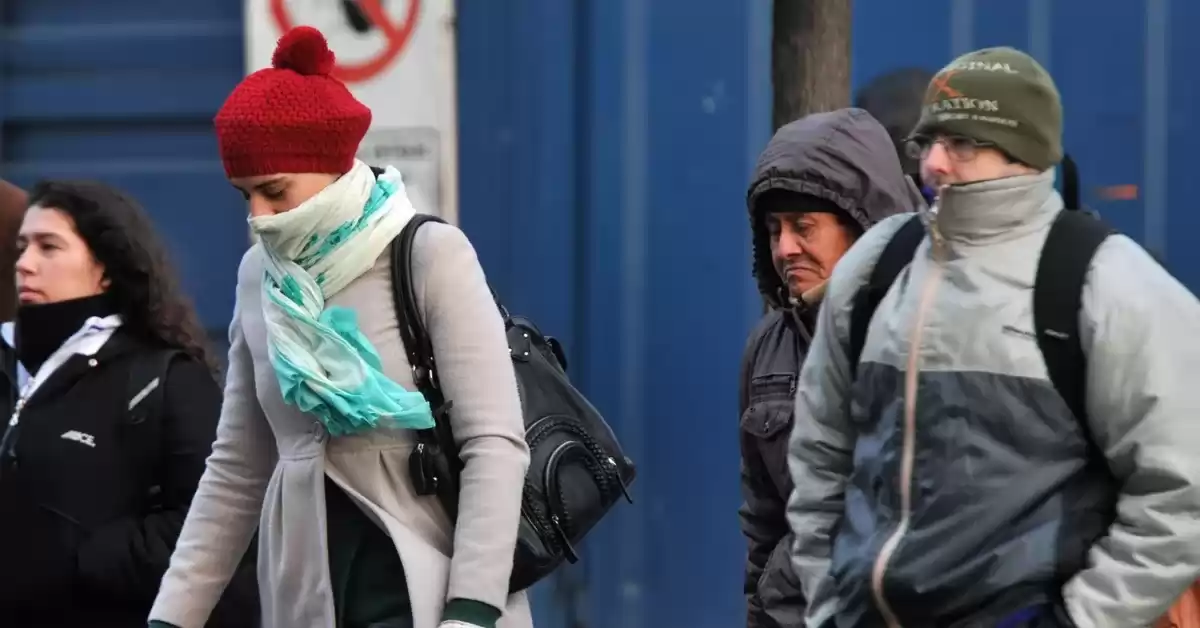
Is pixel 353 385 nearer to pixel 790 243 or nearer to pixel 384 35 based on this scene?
pixel 790 243

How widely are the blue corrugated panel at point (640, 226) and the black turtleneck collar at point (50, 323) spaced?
1.97 meters

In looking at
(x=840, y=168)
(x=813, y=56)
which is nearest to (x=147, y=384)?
(x=840, y=168)

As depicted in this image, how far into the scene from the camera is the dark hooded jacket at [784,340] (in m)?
3.18

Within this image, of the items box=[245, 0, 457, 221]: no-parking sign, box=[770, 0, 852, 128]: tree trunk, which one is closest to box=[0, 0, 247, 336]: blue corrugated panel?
box=[245, 0, 457, 221]: no-parking sign

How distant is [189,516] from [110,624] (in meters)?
0.64

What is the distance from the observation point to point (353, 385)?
9.09 feet

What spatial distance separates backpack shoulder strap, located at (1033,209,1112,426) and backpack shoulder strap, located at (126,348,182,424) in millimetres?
1943

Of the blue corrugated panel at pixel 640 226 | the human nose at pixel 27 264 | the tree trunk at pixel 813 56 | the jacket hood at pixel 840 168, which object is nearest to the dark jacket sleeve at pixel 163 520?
the human nose at pixel 27 264

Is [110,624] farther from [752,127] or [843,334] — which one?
[752,127]

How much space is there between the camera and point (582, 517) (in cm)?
294

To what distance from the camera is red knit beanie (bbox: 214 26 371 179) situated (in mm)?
2834

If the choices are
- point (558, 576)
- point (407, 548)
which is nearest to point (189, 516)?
point (407, 548)

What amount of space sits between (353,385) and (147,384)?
110 centimetres

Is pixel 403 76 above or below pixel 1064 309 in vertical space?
above
